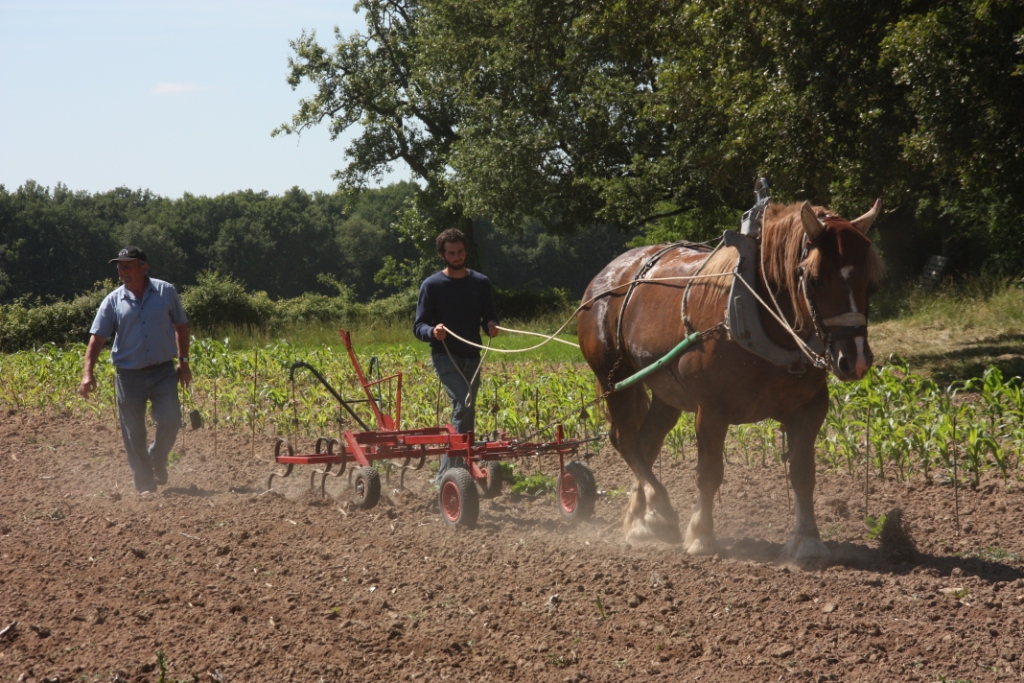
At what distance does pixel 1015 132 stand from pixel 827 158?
8.35 feet

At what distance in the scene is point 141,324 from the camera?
7.87 meters

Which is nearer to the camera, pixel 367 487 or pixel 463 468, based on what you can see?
pixel 463 468

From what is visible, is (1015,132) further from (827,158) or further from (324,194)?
(324,194)

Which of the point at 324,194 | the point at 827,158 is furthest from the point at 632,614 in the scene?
the point at 324,194

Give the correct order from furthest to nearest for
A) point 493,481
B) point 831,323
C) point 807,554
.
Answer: point 493,481
point 807,554
point 831,323

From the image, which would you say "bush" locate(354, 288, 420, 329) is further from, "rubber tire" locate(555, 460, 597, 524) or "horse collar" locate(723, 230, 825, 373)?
"horse collar" locate(723, 230, 825, 373)

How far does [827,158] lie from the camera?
12.3 meters

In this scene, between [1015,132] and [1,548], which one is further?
[1015,132]

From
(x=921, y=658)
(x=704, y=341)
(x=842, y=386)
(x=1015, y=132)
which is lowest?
(x=921, y=658)

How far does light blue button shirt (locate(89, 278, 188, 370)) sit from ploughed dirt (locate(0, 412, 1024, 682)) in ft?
3.82

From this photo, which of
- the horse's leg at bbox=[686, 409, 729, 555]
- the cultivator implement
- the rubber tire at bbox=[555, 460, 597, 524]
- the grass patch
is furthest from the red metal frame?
the grass patch

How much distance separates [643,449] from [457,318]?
5.50 ft

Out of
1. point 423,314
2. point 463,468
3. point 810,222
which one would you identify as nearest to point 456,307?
point 423,314

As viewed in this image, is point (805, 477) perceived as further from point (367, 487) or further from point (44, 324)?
point (44, 324)
